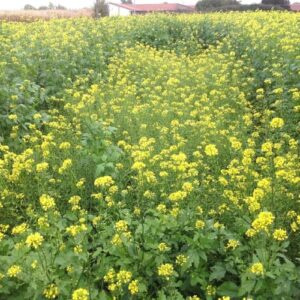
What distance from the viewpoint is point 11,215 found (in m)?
3.52

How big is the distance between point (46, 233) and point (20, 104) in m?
2.81

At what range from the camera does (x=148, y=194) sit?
3.12m

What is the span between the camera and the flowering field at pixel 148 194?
8.33ft

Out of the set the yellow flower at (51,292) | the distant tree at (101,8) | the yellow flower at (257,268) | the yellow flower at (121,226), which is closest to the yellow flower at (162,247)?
the yellow flower at (121,226)

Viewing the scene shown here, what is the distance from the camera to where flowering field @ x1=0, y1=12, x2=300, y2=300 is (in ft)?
8.33

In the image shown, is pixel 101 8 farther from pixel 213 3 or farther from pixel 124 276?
pixel 124 276

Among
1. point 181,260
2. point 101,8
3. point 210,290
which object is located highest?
point 181,260

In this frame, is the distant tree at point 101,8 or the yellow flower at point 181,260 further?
the distant tree at point 101,8

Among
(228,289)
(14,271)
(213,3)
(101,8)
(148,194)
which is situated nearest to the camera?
(14,271)

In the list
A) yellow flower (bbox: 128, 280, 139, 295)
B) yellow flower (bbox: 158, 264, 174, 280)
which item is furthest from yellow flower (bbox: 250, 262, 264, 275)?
yellow flower (bbox: 128, 280, 139, 295)

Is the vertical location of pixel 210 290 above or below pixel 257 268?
below

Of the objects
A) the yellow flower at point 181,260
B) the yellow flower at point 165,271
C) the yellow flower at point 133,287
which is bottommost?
the yellow flower at point 181,260

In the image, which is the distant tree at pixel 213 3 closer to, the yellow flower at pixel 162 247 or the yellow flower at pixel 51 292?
the yellow flower at pixel 162 247

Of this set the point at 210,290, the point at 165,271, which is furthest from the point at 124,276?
the point at 210,290
